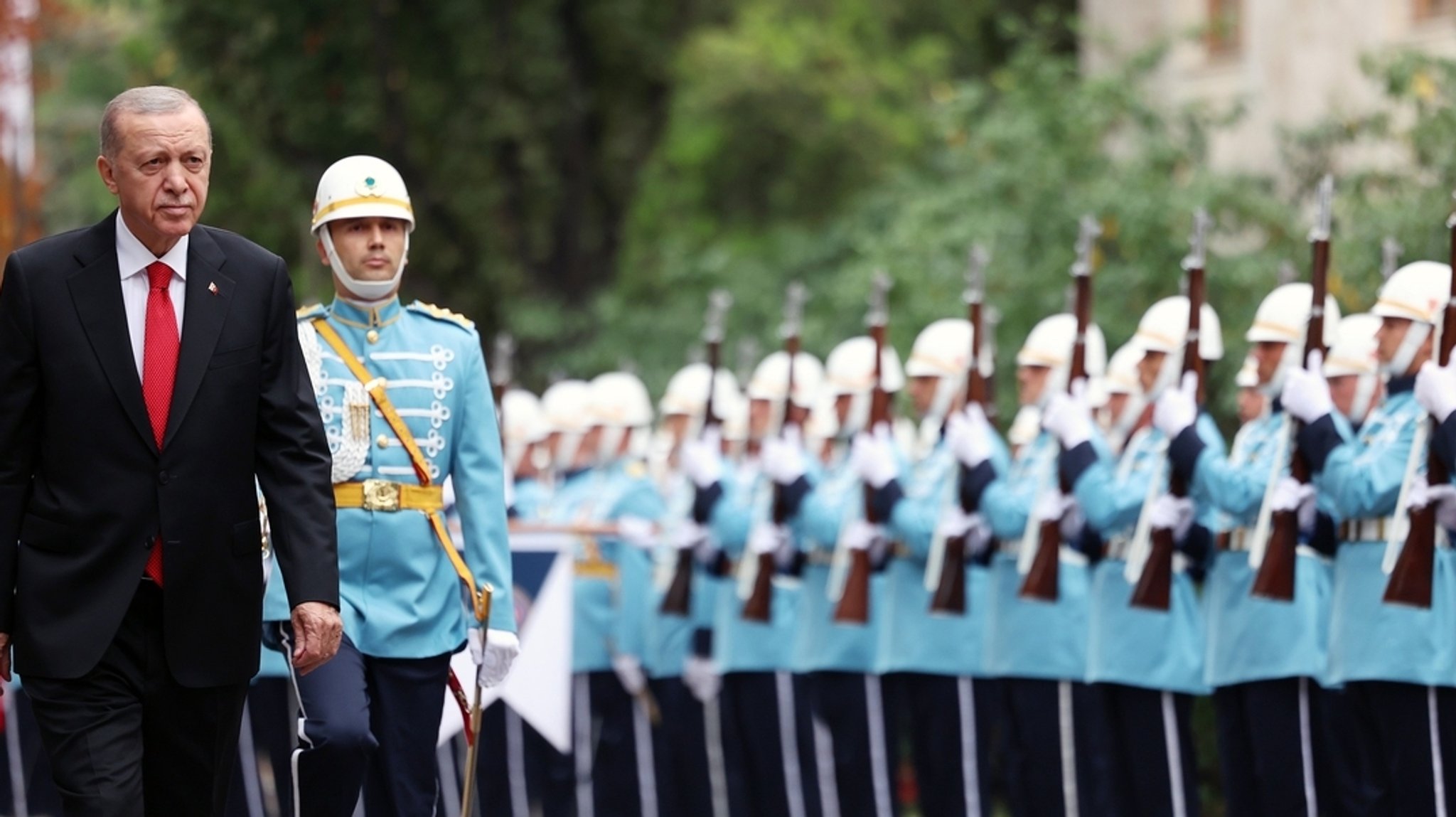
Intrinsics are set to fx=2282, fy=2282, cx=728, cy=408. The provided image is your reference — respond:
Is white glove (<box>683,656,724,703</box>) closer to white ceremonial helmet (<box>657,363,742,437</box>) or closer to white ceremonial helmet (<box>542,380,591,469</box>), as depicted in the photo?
white ceremonial helmet (<box>657,363,742,437</box>)

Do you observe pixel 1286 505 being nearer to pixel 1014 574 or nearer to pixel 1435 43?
pixel 1014 574

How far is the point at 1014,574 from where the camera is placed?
10.0 m

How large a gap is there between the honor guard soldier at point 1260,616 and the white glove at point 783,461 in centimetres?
269

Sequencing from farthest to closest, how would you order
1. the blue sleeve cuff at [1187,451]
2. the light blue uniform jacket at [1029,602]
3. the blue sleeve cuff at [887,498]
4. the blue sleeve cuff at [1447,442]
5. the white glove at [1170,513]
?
the blue sleeve cuff at [887,498] → the light blue uniform jacket at [1029,602] → the white glove at [1170,513] → the blue sleeve cuff at [1187,451] → the blue sleeve cuff at [1447,442]

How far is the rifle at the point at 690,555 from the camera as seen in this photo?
40.1 ft

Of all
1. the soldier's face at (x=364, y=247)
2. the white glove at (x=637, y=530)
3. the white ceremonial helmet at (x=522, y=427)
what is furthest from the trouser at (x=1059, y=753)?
the white ceremonial helmet at (x=522, y=427)

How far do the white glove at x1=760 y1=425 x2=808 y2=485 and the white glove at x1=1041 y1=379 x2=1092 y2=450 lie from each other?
2.00 metres

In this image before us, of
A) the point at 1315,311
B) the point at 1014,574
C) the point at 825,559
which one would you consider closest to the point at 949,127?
the point at 825,559

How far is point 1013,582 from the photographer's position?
10031mm

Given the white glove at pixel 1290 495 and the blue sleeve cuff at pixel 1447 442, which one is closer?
the blue sleeve cuff at pixel 1447 442

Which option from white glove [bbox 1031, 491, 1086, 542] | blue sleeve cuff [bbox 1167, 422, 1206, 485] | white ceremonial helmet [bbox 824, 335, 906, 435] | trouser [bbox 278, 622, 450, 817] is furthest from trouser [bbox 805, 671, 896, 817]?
trouser [bbox 278, 622, 450, 817]

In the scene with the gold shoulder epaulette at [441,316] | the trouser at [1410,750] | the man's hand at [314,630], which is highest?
the gold shoulder epaulette at [441,316]

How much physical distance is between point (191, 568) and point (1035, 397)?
5851 mm

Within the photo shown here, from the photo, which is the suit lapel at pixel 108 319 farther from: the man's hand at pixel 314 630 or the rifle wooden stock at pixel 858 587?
the rifle wooden stock at pixel 858 587
